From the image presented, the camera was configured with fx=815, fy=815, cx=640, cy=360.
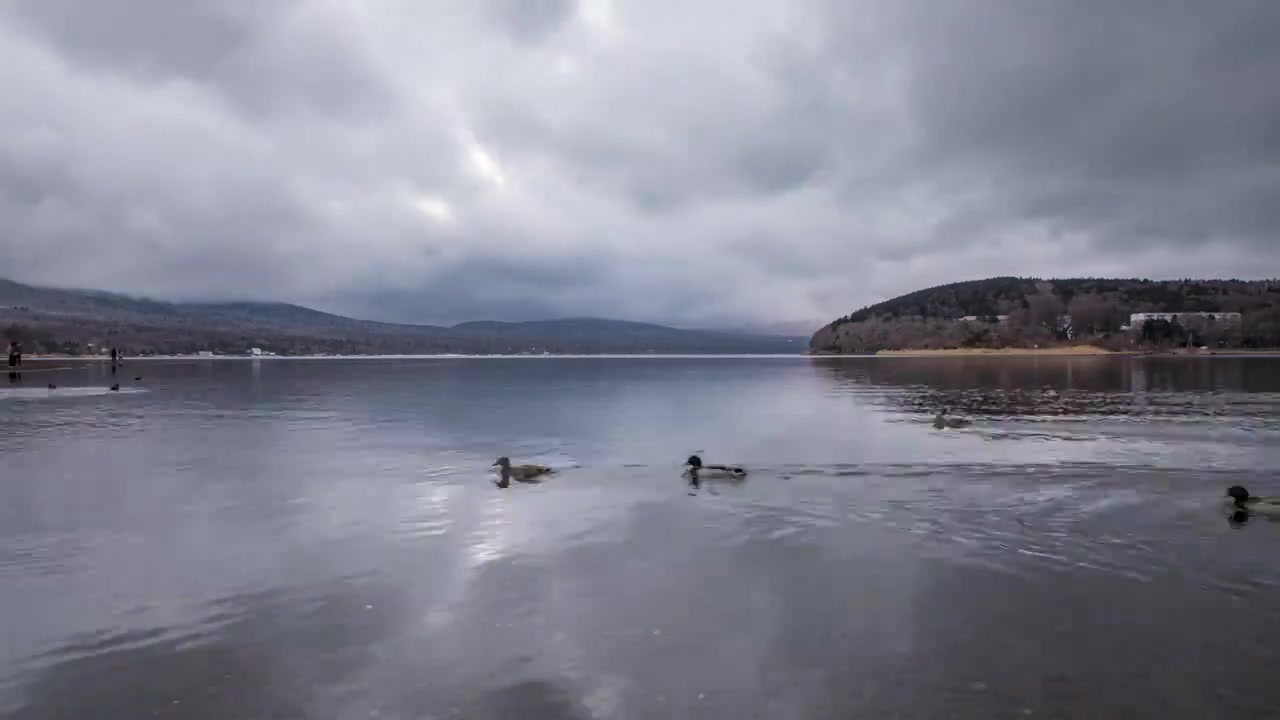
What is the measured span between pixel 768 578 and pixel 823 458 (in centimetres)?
1195

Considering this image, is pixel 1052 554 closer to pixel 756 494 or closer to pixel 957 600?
pixel 957 600

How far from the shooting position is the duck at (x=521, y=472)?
1934cm

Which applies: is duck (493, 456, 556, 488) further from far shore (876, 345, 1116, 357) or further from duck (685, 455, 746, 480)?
far shore (876, 345, 1116, 357)

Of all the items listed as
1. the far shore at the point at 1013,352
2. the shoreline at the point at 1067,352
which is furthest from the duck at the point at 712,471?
the far shore at the point at 1013,352

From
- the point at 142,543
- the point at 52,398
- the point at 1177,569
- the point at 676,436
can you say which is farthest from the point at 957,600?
the point at 52,398

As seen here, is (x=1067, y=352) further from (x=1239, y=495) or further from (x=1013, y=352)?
(x=1239, y=495)

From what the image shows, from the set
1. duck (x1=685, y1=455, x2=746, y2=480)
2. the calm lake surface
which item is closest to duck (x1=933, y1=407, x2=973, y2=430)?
the calm lake surface

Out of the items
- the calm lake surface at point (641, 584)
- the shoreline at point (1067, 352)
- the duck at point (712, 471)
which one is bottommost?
the calm lake surface at point (641, 584)

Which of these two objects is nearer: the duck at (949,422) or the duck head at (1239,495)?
the duck head at (1239,495)

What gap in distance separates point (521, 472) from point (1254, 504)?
584 inches

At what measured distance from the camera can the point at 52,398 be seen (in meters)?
46.8

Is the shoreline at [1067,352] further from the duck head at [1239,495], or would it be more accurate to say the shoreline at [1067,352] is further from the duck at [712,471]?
the duck at [712,471]

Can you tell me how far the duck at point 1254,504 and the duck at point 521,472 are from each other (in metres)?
14.2

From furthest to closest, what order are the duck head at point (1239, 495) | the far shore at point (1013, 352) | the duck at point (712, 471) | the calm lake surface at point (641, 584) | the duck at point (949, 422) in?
the far shore at point (1013, 352)
the duck at point (949, 422)
the duck at point (712, 471)
the duck head at point (1239, 495)
the calm lake surface at point (641, 584)
